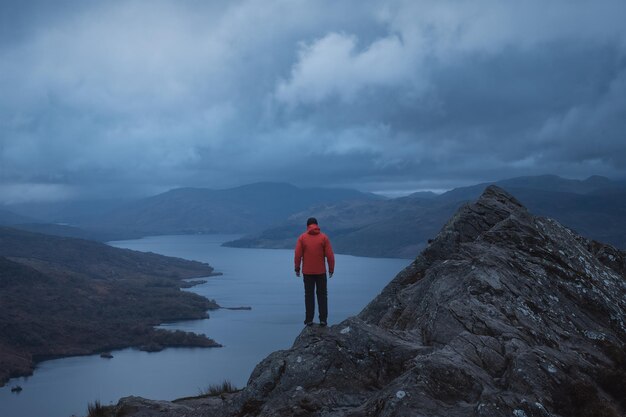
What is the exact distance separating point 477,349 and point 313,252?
244 inches

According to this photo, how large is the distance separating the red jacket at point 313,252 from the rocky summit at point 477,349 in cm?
242

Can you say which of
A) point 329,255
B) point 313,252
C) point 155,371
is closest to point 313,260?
point 313,252

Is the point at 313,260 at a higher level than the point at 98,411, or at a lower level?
higher

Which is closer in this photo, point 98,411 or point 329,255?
point 329,255

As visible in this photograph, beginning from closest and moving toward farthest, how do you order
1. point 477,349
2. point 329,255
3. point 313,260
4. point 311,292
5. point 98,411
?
point 477,349
point 329,255
point 313,260
point 311,292
point 98,411

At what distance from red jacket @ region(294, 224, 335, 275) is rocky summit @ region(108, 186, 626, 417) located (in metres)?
2.42

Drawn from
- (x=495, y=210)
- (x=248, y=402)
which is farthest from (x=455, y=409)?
(x=495, y=210)

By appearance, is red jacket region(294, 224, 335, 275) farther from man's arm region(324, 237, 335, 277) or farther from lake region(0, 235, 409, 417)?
lake region(0, 235, 409, 417)

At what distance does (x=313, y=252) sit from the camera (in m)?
19.9

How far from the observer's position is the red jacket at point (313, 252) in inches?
782

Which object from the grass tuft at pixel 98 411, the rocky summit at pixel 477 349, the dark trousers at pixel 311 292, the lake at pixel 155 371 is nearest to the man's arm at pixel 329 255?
the dark trousers at pixel 311 292

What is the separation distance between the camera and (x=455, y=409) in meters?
13.5

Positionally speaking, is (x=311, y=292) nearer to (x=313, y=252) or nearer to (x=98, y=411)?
(x=313, y=252)

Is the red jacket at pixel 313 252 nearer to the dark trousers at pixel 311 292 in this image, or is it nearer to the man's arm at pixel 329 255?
the man's arm at pixel 329 255
